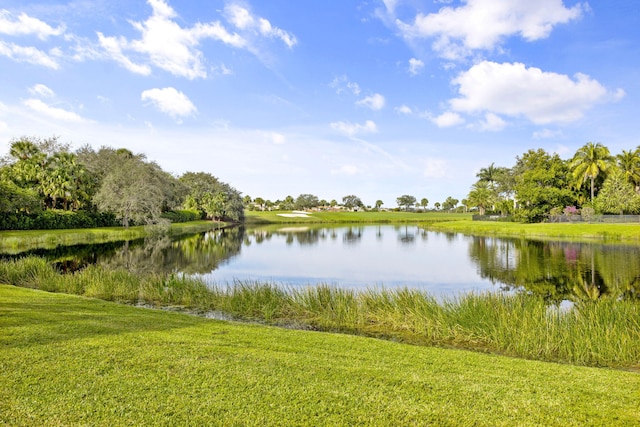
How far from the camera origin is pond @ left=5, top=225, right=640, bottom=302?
19594 mm

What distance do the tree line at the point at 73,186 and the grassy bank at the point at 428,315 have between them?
2899cm

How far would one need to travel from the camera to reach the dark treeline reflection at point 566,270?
18.0 meters

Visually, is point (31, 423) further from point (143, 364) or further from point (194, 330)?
point (194, 330)

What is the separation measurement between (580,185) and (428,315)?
70412 millimetres

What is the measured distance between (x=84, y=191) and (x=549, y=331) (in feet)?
171

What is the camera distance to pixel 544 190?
60.4 meters

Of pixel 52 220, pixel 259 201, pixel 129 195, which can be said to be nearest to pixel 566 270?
pixel 129 195

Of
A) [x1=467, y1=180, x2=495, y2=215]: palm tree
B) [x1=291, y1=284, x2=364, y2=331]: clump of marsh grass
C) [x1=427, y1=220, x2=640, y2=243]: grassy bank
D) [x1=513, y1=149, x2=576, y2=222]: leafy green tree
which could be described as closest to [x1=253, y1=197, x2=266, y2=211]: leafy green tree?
[x1=467, y1=180, x2=495, y2=215]: palm tree

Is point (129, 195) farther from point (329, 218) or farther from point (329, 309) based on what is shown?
point (329, 218)

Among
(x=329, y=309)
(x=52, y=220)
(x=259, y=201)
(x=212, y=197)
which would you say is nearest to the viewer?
(x=329, y=309)

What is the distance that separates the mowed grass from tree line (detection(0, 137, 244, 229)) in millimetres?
38259

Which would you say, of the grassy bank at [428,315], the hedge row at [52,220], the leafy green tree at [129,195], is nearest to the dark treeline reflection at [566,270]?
the grassy bank at [428,315]

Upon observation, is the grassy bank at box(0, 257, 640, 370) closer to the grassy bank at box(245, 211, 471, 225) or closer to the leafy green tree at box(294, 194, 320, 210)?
the grassy bank at box(245, 211, 471, 225)

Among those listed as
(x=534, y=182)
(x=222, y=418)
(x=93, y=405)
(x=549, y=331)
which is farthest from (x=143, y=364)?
(x=534, y=182)
